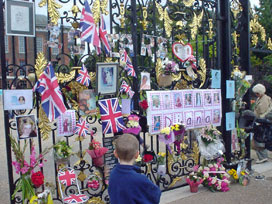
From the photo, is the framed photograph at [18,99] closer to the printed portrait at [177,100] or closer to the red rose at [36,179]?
the red rose at [36,179]

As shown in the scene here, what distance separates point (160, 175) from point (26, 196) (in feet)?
6.62

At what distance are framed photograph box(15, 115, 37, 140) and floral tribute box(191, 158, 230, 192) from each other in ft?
8.53

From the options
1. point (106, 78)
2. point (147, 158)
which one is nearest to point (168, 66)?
point (106, 78)

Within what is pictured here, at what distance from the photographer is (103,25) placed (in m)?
4.00

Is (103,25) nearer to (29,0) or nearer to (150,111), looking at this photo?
(29,0)

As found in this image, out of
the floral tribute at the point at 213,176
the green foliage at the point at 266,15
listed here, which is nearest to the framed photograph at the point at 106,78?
the floral tribute at the point at 213,176

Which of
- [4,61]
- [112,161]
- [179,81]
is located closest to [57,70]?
[4,61]

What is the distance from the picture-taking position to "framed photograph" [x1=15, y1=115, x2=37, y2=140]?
11.4 feet

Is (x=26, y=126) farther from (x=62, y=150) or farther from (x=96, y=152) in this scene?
(x=96, y=152)

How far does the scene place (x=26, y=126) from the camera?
3529 mm

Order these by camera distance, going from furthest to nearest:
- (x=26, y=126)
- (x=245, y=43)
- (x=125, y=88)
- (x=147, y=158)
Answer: (x=245, y=43) → (x=147, y=158) → (x=125, y=88) → (x=26, y=126)

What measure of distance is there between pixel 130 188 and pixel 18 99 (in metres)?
1.77

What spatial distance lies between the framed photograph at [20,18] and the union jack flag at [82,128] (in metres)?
1.17

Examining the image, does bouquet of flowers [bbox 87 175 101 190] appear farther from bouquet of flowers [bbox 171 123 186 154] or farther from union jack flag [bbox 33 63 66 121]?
bouquet of flowers [bbox 171 123 186 154]
